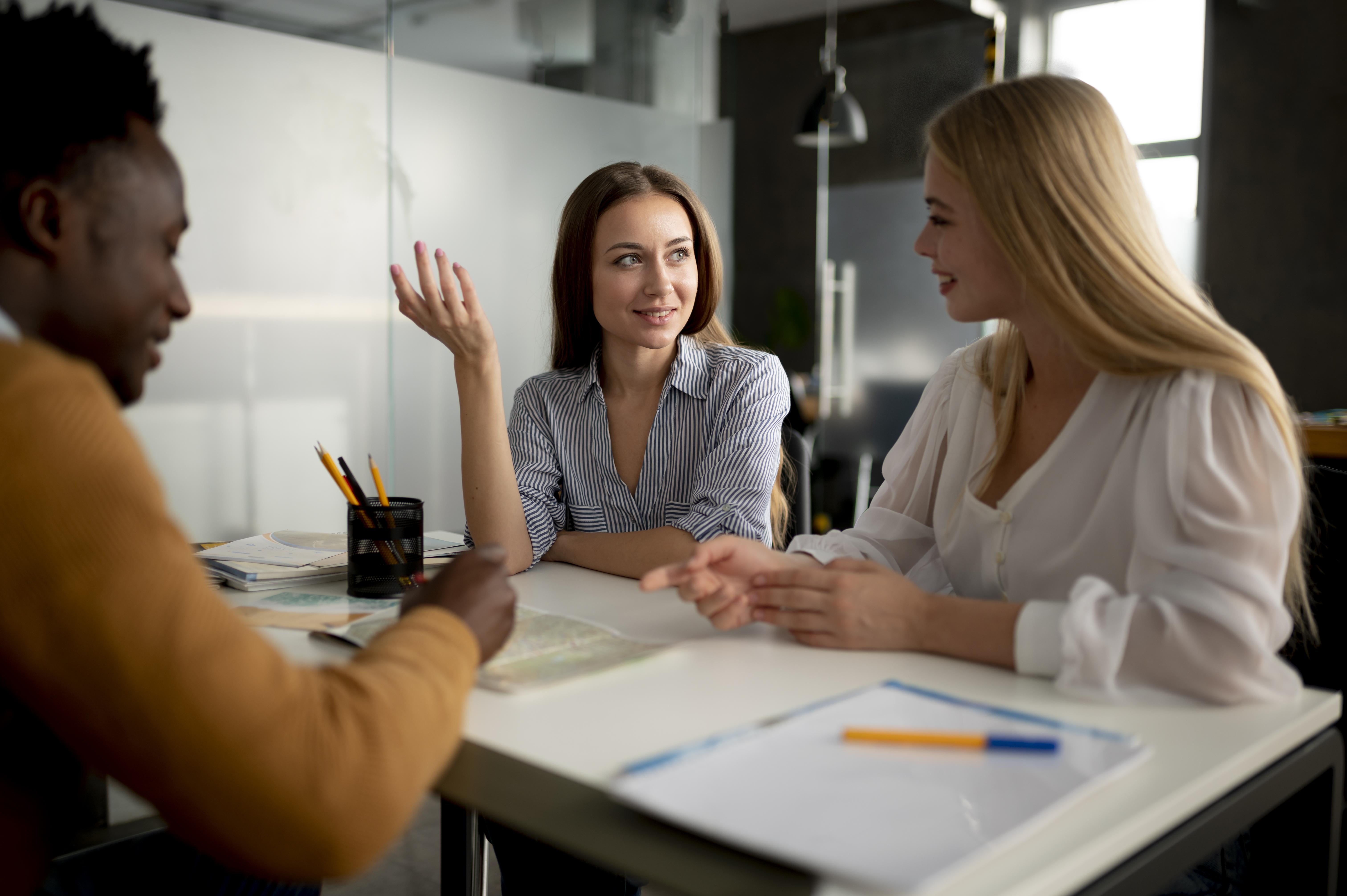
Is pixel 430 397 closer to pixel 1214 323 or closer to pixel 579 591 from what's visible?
pixel 579 591

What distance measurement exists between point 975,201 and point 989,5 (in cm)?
487

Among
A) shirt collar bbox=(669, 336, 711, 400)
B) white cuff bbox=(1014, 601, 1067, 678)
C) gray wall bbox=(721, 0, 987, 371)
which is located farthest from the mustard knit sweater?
gray wall bbox=(721, 0, 987, 371)

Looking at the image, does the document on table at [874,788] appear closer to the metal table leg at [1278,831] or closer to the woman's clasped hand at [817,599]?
the metal table leg at [1278,831]

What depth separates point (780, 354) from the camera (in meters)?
6.07

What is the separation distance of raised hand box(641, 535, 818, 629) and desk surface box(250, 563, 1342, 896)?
3 cm

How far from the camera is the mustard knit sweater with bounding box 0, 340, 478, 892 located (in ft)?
1.83

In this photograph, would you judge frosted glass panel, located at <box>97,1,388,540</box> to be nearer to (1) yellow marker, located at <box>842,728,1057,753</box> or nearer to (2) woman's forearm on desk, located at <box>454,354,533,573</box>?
(2) woman's forearm on desk, located at <box>454,354,533,573</box>

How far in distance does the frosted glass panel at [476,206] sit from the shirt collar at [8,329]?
2.54 meters

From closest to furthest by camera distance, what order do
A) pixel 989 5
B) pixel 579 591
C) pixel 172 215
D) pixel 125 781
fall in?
1. pixel 125 781
2. pixel 172 215
3. pixel 579 591
4. pixel 989 5

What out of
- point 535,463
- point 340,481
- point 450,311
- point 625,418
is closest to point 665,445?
point 625,418

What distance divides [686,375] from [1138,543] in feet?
3.18

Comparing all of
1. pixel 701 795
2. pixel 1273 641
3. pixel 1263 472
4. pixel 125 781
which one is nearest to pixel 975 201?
pixel 1263 472

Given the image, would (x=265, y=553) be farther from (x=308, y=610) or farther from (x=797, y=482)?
(x=797, y=482)

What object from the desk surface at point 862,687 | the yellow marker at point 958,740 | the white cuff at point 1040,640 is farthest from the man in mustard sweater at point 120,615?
the white cuff at point 1040,640
